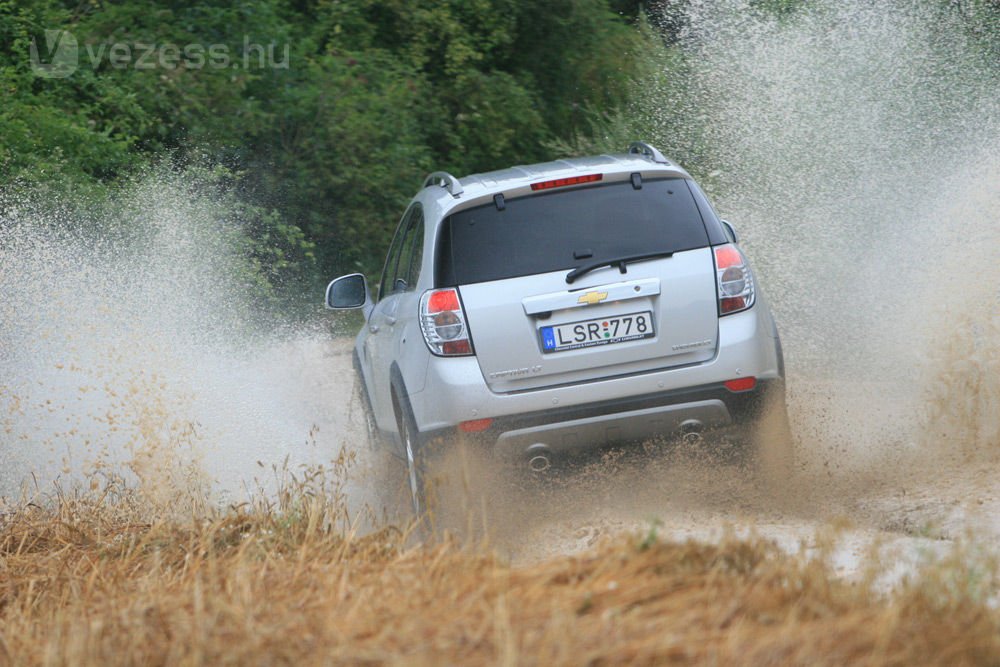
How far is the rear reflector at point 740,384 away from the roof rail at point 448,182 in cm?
165

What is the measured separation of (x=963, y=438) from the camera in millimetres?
6977

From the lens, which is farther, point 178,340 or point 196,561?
point 178,340

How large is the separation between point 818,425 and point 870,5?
10338 millimetres

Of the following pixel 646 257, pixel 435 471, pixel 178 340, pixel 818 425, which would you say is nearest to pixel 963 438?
pixel 818 425

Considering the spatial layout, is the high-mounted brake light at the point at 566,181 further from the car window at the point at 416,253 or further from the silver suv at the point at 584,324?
the car window at the point at 416,253

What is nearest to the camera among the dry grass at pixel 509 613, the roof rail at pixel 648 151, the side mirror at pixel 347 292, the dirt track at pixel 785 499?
the dry grass at pixel 509 613

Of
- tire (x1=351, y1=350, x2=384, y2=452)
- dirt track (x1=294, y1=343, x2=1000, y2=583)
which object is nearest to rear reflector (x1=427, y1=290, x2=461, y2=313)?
dirt track (x1=294, y1=343, x2=1000, y2=583)

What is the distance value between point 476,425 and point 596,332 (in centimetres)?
71

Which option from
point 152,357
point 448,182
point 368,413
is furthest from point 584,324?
point 152,357

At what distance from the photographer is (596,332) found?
5926 mm

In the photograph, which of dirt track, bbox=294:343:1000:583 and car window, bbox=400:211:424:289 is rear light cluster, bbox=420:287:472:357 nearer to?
car window, bbox=400:211:424:289

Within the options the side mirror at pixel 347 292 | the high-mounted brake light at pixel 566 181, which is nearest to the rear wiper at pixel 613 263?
the high-mounted brake light at pixel 566 181

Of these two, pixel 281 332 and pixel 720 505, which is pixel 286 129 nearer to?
pixel 281 332

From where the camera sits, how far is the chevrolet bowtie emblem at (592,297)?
591 cm
